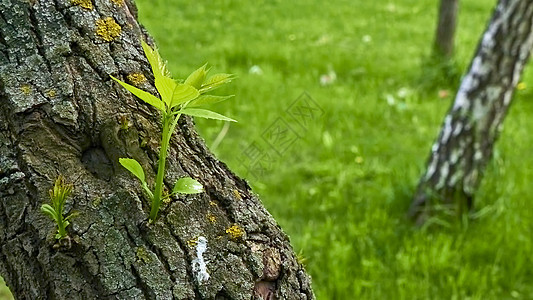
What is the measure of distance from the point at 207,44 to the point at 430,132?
2669 millimetres

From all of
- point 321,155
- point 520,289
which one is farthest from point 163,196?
point 321,155

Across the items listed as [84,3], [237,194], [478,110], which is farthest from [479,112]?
[84,3]

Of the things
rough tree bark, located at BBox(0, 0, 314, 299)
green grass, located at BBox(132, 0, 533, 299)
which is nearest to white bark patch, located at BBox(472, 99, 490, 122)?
green grass, located at BBox(132, 0, 533, 299)

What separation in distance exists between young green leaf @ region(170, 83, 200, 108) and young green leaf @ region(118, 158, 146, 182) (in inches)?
4.0

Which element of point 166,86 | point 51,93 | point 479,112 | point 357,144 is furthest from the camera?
point 357,144

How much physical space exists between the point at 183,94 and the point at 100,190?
0.20 metres

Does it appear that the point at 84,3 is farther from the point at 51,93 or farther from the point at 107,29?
the point at 51,93

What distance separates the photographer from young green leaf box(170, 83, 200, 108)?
848 millimetres

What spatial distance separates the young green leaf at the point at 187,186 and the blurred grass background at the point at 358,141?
1.61 ft

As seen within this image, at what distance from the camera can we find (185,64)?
588 cm

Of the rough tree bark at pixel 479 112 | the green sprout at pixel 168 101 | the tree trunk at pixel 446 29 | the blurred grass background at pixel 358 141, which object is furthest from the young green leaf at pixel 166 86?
the tree trunk at pixel 446 29

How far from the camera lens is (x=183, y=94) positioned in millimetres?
861

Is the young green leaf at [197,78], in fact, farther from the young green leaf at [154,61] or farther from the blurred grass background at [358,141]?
the blurred grass background at [358,141]

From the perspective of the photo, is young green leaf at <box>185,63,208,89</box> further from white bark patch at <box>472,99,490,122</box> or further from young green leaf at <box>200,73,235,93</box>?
white bark patch at <box>472,99,490,122</box>
